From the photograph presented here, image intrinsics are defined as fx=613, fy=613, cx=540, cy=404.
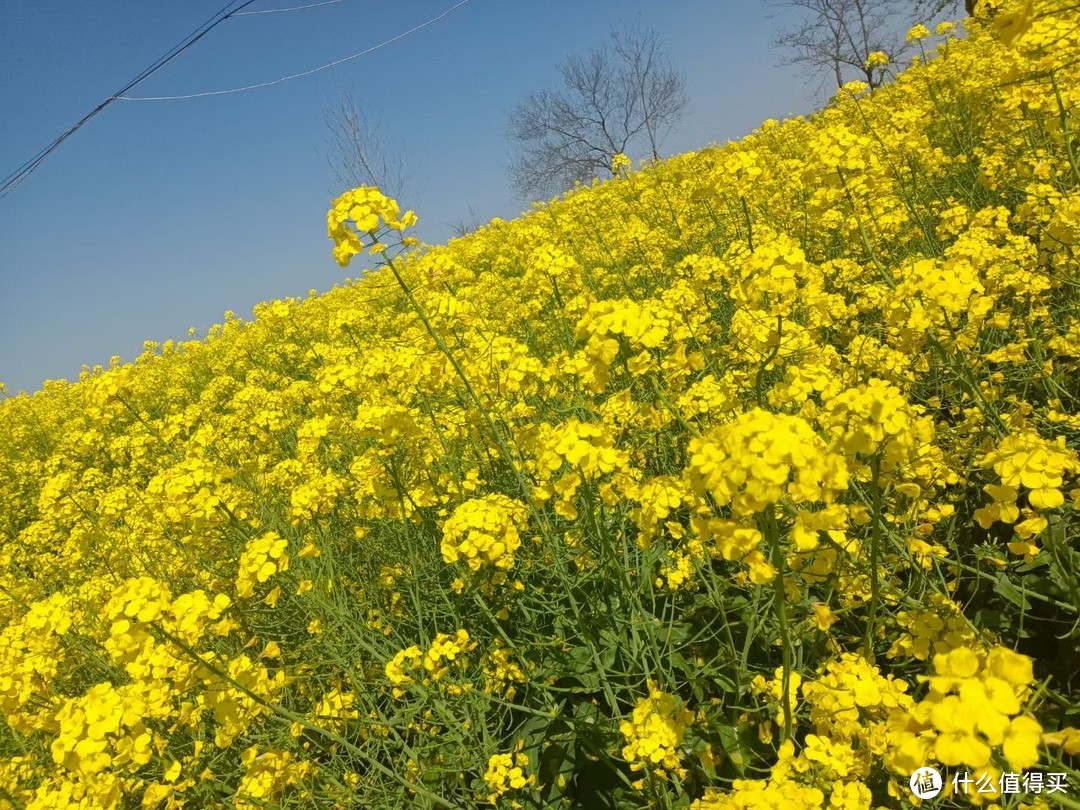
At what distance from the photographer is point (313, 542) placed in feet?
9.59

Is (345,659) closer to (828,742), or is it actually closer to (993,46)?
(828,742)

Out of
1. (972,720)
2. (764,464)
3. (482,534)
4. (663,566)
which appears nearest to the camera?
(972,720)

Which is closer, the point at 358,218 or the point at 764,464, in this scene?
the point at 764,464

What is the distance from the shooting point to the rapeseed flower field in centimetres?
129

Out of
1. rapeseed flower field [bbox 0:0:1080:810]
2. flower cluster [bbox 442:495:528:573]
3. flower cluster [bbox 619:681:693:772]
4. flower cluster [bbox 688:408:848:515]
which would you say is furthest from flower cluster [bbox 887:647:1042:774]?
flower cluster [bbox 442:495:528:573]

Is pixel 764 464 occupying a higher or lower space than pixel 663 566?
higher

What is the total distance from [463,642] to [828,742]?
4.01 feet

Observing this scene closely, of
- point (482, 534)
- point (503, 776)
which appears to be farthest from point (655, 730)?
point (482, 534)

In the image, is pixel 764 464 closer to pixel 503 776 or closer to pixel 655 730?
pixel 655 730

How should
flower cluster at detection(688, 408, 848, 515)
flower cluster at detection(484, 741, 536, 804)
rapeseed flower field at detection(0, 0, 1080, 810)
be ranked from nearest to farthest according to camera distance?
1. flower cluster at detection(688, 408, 848, 515)
2. rapeseed flower field at detection(0, 0, 1080, 810)
3. flower cluster at detection(484, 741, 536, 804)

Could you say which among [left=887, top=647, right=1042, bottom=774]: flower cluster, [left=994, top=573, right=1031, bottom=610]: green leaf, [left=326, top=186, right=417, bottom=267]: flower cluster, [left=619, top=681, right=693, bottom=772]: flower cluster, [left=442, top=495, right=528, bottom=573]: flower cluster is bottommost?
Answer: [left=994, top=573, right=1031, bottom=610]: green leaf

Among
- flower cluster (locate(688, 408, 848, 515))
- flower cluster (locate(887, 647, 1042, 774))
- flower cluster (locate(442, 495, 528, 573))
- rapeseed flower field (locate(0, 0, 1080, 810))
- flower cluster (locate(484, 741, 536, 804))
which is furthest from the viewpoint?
flower cluster (locate(442, 495, 528, 573))

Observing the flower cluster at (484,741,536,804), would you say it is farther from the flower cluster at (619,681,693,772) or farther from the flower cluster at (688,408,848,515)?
the flower cluster at (688,408,848,515)

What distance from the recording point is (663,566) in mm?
2291
